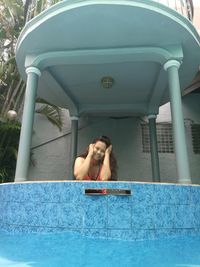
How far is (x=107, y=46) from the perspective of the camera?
478 centimetres

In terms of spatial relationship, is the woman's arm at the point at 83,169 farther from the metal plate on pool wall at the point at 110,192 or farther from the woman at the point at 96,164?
the metal plate on pool wall at the point at 110,192

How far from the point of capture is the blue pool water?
7.34ft

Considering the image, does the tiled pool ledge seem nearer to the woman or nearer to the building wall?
the woman

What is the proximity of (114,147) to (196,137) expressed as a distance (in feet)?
8.70

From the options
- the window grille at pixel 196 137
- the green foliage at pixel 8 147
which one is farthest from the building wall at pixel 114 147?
the green foliage at pixel 8 147

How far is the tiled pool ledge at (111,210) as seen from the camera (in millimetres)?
3396

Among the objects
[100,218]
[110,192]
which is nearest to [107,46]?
[110,192]

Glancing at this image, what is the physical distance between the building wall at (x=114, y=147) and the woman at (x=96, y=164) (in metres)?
3.27

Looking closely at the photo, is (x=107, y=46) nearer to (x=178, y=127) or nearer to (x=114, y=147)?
(x=178, y=127)

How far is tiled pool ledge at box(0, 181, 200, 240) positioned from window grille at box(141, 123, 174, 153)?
13.6 ft

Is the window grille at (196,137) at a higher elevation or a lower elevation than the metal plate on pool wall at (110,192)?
higher

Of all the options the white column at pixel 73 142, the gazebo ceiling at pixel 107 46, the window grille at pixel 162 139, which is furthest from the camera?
the window grille at pixel 162 139

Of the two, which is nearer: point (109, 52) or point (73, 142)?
point (109, 52)

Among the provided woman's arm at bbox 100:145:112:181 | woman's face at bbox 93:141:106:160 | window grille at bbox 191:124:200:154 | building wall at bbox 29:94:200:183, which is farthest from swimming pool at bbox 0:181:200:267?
window grille at bbox 191:124:200:154
